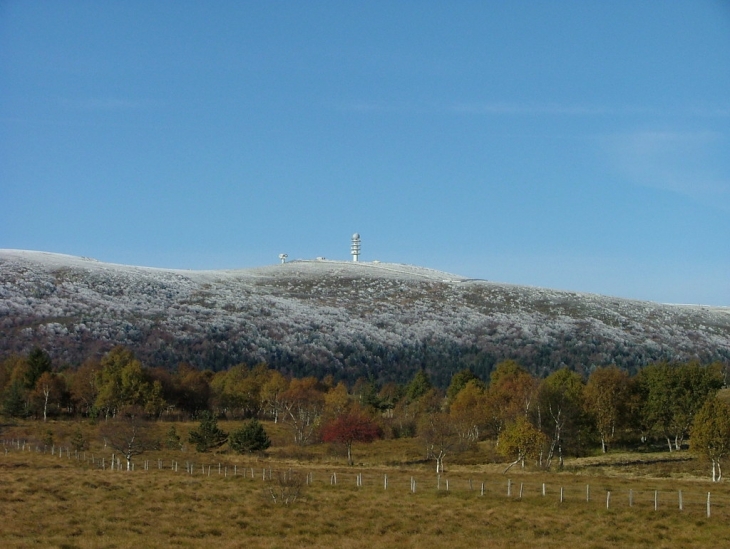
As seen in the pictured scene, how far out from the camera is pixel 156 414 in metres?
102

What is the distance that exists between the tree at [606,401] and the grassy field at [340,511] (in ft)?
76.1

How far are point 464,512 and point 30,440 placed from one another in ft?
161

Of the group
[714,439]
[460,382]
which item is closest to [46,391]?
[460,382]

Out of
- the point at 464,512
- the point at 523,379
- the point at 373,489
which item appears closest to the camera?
the point at 464,512

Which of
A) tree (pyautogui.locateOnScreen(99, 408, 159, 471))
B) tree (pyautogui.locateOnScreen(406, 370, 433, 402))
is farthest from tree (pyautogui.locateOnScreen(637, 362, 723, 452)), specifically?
tree (pyautogui.locateOnScreen(99, 408, 159, 471))

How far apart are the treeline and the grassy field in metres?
15.3

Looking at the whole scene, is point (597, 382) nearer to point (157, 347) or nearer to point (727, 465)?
point (727, 465)

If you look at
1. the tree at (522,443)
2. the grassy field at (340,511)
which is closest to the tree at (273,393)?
the tree at (522,443)

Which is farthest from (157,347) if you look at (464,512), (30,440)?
(464,512)

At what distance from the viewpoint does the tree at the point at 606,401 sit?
79.4m

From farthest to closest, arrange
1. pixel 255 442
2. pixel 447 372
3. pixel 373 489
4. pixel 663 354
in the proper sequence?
pixel 663 354 → pixel 447 372 → pixel 255 442 → pixel 373 489

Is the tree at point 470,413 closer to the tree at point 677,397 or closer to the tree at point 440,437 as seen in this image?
the tree at point 440,437

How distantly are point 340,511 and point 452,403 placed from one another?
6355 cm

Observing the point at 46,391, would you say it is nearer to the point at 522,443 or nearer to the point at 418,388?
the point at 418,388
